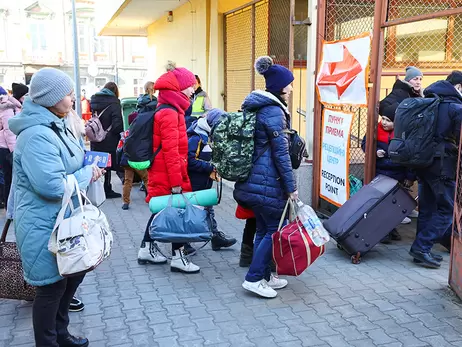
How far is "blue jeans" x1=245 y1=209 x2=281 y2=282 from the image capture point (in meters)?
3.89

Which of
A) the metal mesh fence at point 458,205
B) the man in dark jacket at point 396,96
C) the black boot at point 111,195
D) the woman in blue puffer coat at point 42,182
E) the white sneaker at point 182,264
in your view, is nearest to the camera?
the woman in blue puffer coat at point 42,182

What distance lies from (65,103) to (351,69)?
3.39 metres

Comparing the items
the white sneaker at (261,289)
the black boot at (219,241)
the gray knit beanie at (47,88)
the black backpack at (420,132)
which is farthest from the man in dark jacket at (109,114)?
the gray knit beanie at (47,88)

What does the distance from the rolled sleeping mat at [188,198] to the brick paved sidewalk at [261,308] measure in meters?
0.66

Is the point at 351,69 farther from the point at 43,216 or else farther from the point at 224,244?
the point at 43,216

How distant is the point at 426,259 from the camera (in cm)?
459

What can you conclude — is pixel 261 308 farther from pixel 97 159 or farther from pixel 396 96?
pixel 396 96

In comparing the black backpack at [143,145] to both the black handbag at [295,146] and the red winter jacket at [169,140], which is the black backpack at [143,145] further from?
the black handbag at [295,146]

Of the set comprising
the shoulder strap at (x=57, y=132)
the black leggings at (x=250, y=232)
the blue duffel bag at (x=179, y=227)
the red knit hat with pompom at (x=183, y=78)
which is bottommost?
the black leggings at (x=250, y=232)

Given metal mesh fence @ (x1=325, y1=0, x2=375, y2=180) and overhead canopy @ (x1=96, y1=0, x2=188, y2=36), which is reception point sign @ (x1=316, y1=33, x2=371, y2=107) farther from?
overhead canopy @ (x1=96, y1=0, x2=188, y2=36)

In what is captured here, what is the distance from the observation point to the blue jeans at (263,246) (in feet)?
12.8

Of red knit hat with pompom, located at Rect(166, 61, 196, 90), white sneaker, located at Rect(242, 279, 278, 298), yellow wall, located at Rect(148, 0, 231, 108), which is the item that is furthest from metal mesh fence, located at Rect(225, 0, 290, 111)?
white sneaker, located at Rect(242, 279, 278, 298)

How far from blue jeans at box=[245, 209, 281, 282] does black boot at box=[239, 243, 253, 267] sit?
25.4 inches

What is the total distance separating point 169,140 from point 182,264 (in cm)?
118
